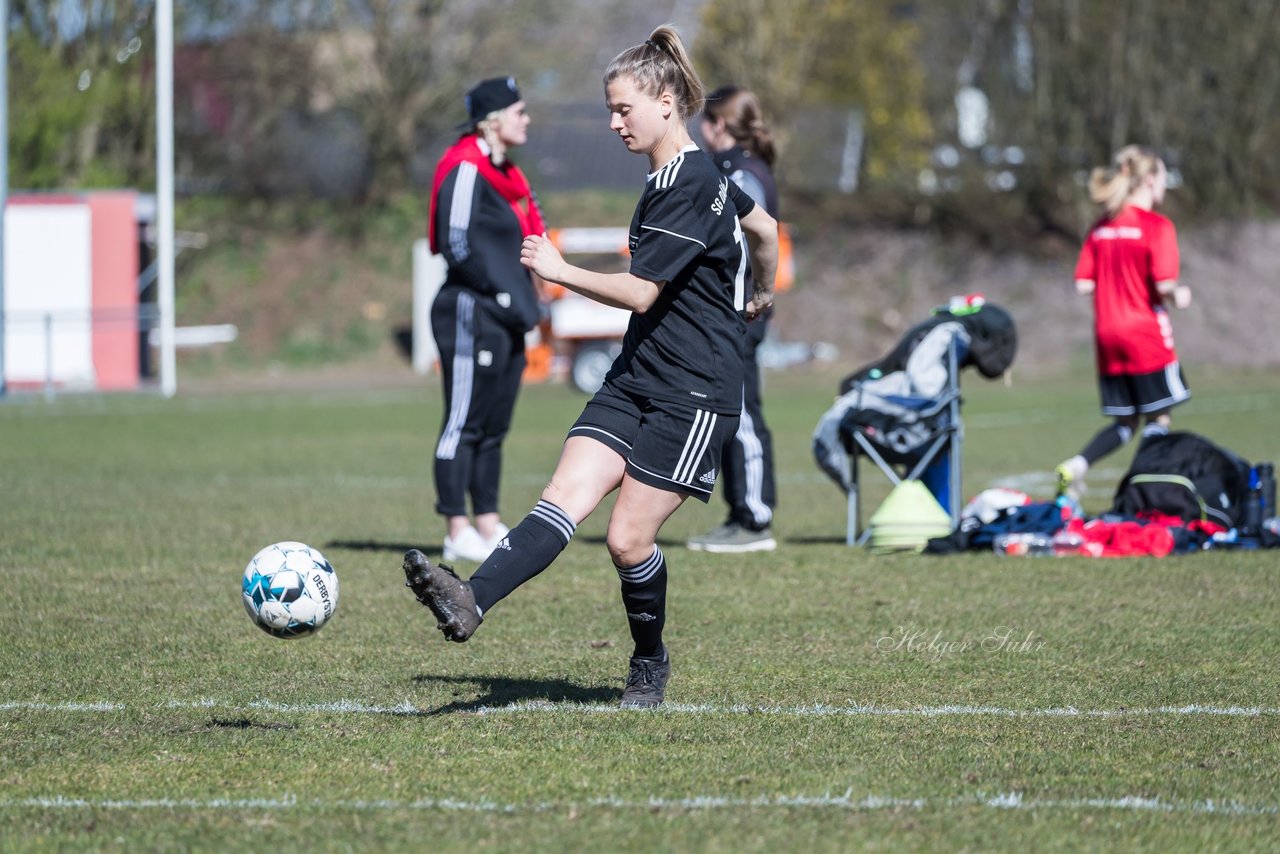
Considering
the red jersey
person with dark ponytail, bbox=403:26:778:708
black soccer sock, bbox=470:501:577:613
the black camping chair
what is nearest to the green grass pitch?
black soccer sock, bbox=470:501:577:613

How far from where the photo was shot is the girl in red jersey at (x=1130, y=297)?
9.62 metres

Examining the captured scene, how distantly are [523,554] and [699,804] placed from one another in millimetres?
1111

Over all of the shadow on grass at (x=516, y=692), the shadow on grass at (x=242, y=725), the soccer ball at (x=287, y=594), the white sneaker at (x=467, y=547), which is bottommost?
the white sneaker at (x=467, y=547)

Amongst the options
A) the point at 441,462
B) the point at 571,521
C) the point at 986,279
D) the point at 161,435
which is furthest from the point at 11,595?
the point at 986,279

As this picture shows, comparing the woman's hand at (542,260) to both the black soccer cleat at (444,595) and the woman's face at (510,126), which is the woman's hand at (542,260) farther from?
the woman's face at (510,126)

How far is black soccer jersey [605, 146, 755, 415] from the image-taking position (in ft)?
15.4

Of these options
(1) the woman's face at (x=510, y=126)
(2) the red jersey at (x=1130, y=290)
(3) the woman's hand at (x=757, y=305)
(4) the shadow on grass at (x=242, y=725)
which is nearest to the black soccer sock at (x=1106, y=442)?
(2) the red jersey at (x=1130, y=290)

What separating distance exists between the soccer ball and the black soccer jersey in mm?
1094

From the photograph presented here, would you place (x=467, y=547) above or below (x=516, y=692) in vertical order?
below

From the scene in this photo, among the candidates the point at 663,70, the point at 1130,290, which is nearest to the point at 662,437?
the point at 663,70

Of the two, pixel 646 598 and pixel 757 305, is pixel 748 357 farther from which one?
pixel 646 598

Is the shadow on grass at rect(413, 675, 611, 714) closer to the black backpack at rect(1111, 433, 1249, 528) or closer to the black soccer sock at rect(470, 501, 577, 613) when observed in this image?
the black soccer sock at rect(470, 501, 577, 613)

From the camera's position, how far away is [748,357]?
8492 mm

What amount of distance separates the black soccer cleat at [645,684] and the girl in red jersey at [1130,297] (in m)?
5.08
